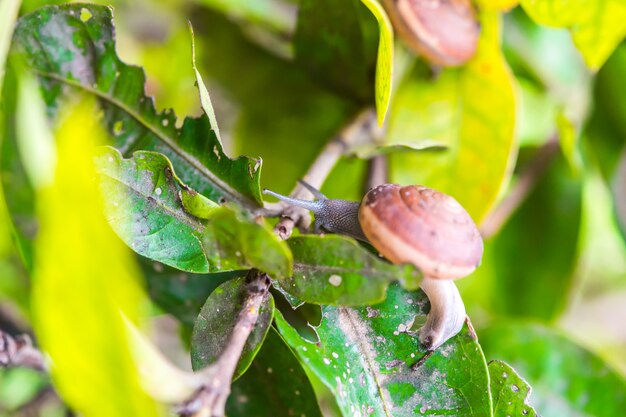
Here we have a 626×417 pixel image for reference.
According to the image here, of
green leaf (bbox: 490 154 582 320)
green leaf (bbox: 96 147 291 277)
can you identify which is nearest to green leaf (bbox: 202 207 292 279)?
green leaf (bbox: 96 147 291 277)

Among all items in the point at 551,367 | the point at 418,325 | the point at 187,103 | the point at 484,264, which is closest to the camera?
the point at 418,325

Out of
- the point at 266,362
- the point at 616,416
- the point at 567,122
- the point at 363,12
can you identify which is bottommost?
the point at 616,416

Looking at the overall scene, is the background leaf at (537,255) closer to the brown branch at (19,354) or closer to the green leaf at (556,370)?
the green leaf at (556,370)

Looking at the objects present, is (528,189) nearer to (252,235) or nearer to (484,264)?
(484,264)

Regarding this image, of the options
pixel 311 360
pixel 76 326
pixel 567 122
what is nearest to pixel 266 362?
pixel 311 360

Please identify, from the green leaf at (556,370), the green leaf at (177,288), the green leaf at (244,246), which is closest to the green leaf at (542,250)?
the green leaf at (556,370)

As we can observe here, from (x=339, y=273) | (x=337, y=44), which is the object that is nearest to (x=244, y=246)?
(x=339, y=273)

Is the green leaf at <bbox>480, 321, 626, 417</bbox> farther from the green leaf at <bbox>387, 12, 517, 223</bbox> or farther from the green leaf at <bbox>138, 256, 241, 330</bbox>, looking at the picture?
the green leaf at <bbox>138, 256, 241, 330</bbox>
